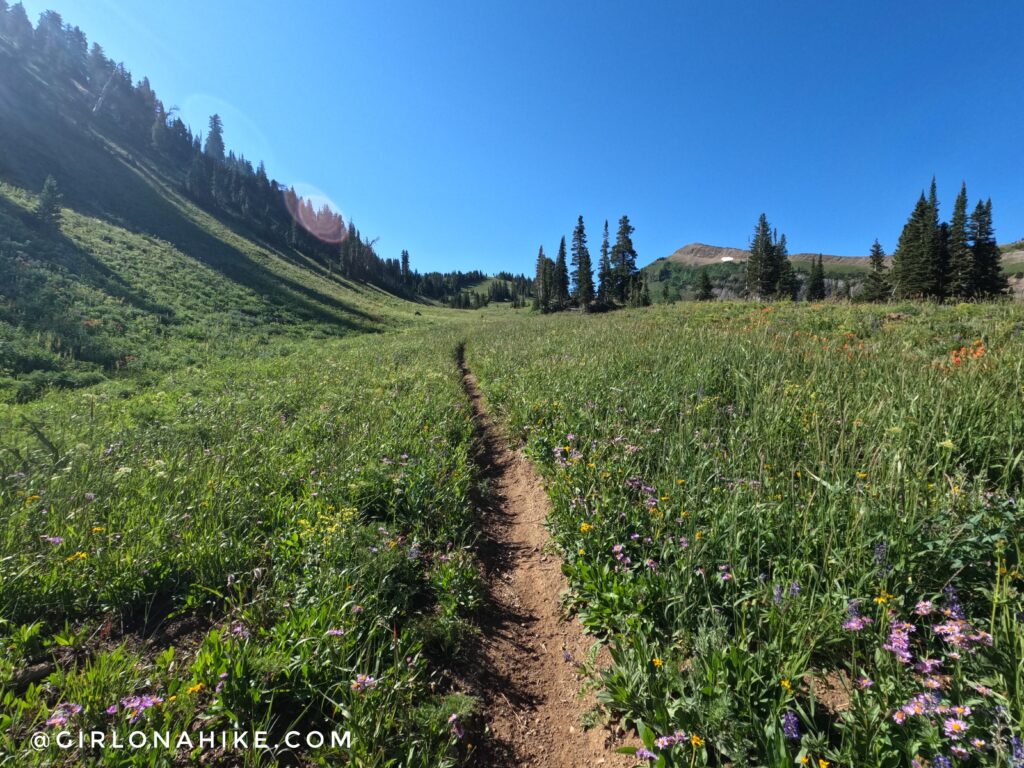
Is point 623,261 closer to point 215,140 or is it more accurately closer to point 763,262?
point 763,262

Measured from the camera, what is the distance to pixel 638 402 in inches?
241

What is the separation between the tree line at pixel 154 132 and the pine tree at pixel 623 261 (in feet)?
216

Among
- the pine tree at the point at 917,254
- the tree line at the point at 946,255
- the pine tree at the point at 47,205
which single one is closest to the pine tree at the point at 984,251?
the tree line at the point at 946,255

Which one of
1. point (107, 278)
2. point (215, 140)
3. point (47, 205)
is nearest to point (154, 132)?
point (215, 140)

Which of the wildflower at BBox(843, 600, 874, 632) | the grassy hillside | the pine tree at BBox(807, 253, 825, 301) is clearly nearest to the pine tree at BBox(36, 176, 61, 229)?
the grassy hillside

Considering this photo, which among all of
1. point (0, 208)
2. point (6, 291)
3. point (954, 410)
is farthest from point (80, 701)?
point (0, 208)

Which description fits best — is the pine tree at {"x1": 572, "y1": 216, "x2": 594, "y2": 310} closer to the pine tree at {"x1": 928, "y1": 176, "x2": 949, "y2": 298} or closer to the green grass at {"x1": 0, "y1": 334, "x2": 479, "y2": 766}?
the pine tree at {"x1": 928, "y1": 176, "x2": 949, "y2": 298}

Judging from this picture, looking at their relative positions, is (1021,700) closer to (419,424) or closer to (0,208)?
(419,424)

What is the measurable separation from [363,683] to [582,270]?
69.1m

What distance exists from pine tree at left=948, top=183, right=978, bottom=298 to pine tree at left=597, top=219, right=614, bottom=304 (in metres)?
39.9

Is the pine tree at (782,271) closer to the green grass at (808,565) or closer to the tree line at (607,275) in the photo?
the tree line at (607,275)

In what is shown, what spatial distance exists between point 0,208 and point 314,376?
116ft

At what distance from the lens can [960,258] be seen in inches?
1706

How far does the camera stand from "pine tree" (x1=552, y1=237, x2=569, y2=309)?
7475cm
